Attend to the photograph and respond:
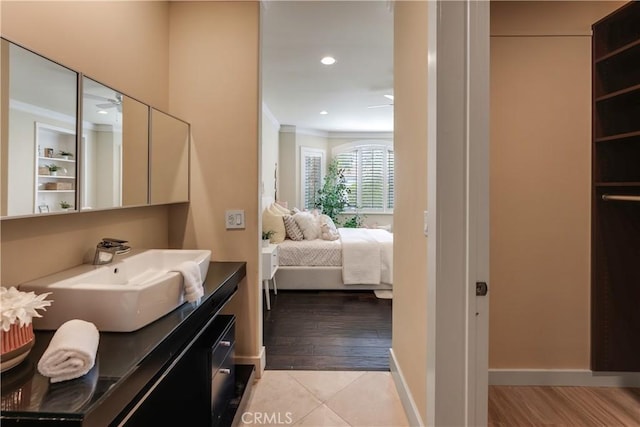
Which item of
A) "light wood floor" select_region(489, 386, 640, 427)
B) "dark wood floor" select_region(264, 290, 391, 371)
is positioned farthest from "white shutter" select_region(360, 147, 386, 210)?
"light wood floor" select_region(489, 386, 640, 427)

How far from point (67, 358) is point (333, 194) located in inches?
259

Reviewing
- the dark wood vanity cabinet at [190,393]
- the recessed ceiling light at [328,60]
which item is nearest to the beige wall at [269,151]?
the recessed ceiling light at [328,60]

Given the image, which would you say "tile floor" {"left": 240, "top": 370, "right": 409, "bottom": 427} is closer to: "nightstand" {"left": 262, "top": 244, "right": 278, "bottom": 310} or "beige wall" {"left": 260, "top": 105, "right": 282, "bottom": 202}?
"nightstand" {"left": 262, "top": 244, "right": 278, "bottom": 310}

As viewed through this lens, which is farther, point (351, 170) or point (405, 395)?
point (351, 170)

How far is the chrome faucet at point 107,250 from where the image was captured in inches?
56.6

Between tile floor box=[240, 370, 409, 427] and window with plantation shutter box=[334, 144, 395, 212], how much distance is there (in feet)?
17.9

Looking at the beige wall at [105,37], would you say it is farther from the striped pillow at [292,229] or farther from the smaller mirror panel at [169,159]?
the striped pillow at [292,229]

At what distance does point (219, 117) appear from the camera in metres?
2.19

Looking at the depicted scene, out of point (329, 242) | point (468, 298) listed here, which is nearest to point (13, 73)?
Answer: point (468, 298)

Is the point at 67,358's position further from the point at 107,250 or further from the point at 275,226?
the point at 275,226

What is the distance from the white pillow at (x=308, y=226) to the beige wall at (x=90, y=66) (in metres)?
2.40

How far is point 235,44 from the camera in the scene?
2.17 meters

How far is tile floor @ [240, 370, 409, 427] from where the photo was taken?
1.83 meters

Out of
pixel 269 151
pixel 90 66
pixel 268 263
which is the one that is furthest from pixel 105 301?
pixel 269 151
